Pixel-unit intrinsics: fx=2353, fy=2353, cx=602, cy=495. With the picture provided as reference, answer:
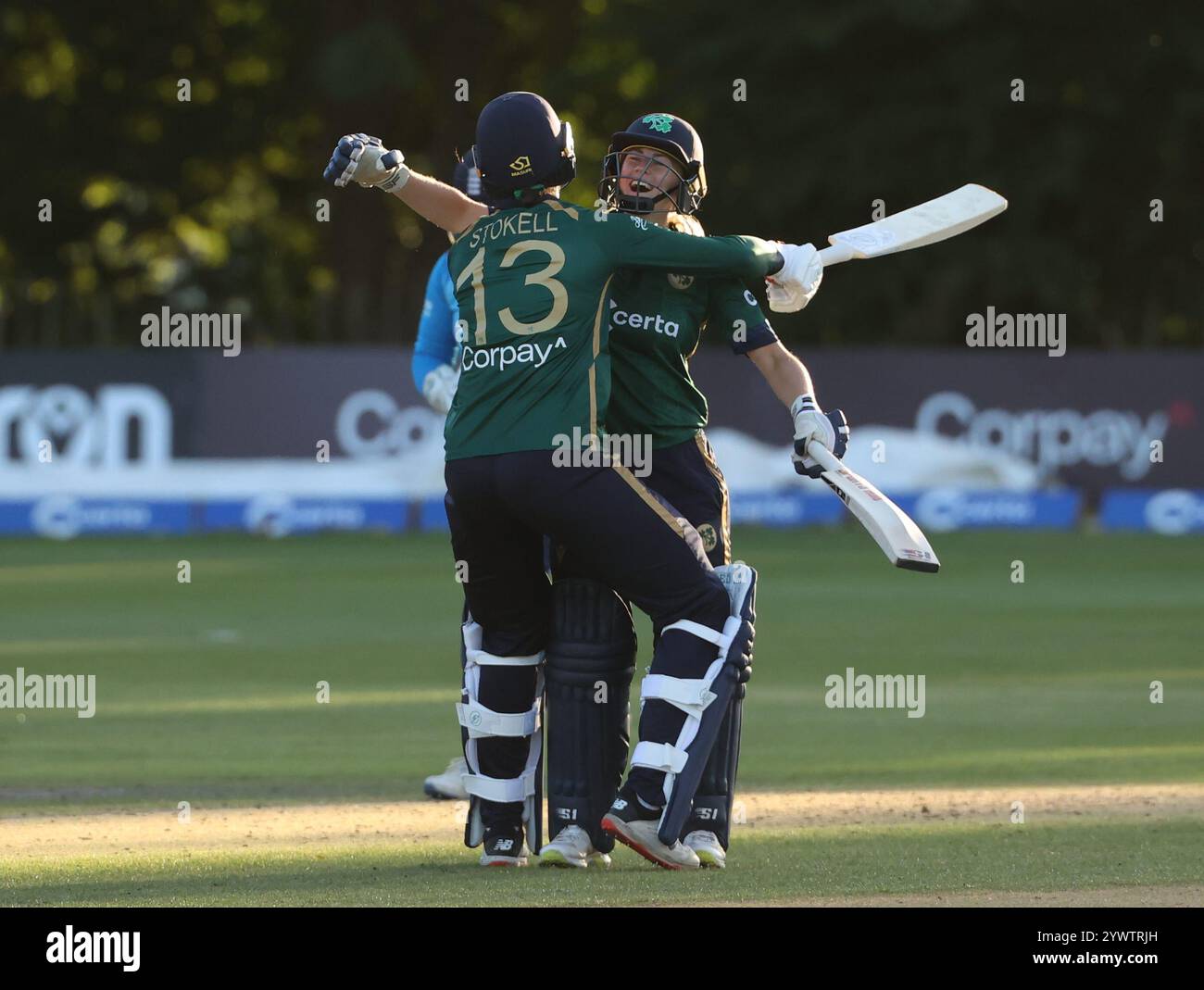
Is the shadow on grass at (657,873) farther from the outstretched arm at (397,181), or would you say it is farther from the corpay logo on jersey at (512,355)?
the outstretched arm at (397,181)

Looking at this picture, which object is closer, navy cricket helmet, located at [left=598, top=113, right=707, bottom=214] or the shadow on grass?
the shadow on grass

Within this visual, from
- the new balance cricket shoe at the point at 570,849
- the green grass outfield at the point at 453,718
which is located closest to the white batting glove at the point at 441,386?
the green grass outfield at the point at 453,718

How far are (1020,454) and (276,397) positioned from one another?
7758 mm

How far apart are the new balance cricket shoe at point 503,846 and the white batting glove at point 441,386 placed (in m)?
2.04

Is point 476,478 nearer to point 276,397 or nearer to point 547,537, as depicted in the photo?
point 547,537

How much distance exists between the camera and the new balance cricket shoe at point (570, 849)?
6.80m

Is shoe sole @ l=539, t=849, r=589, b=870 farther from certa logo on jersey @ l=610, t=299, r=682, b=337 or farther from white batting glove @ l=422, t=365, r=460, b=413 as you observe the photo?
white batting glove @ l=422, t=365, r=460, b=413

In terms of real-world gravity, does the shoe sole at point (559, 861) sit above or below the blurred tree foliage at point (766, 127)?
below

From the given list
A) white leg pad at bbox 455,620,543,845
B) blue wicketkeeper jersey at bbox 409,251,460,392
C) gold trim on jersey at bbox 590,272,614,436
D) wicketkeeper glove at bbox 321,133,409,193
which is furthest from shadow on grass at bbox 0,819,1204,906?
blue wicketkeeper jersey at bbox 409,251,460,392

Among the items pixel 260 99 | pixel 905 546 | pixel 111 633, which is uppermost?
pixel 260 99

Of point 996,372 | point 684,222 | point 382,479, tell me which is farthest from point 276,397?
point 684,222

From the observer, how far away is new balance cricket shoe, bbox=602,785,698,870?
6.43 metres

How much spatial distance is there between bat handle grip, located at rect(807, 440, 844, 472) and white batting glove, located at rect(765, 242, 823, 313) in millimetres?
395

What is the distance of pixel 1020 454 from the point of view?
24703mm
